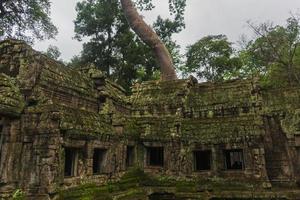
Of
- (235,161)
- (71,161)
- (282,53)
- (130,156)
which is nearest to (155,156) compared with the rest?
(130,156)

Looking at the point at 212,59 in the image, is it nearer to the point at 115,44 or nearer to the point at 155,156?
the point at 115,44

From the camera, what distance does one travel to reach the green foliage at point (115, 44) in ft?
99.0

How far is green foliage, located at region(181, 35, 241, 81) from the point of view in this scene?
3017 cm

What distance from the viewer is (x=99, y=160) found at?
11.0 m

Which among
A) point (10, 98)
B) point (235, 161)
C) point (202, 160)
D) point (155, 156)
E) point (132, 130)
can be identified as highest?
point (10, 98)

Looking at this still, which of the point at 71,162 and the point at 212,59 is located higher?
the point at 212,59

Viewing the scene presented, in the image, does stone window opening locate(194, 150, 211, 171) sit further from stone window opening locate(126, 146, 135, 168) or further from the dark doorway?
the dark doorway

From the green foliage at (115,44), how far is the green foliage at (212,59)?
10.4ft

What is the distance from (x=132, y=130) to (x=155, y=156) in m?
1.85

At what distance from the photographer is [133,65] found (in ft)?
99.3

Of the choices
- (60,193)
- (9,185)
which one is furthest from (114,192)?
(9,185)

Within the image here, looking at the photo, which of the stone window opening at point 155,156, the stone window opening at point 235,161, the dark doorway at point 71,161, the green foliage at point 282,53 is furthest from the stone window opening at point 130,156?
the green foliage at point 282,53

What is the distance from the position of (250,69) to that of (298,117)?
16.9 metres

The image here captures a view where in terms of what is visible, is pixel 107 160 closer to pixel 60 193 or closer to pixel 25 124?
pixel 60 193
